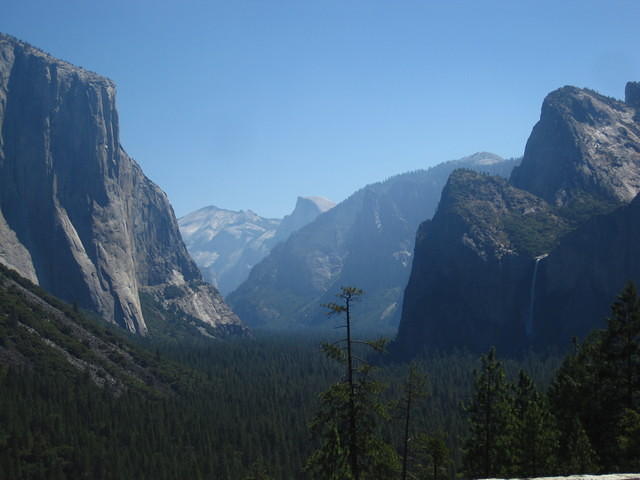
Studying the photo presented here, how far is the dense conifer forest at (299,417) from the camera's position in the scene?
4084cm

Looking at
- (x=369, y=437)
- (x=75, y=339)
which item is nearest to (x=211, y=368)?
(x=75, y=339)

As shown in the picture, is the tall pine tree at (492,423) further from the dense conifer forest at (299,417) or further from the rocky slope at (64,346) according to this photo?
the rocky slope at (64,346)

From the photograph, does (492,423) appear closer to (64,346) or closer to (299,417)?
(299,417)

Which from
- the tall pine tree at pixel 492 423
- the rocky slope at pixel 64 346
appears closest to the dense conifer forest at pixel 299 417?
the tall pine tree at pixel 492 423

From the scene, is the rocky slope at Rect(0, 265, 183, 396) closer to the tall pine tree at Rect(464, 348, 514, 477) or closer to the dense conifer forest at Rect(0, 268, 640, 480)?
the dense conifer forest at Rect(0, 268, 640, 480)

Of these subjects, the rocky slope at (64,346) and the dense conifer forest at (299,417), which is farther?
the rocky slope at (64,346)

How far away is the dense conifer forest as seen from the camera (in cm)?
4084

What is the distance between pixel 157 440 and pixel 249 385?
6530 cm

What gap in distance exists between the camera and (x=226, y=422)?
383 ft

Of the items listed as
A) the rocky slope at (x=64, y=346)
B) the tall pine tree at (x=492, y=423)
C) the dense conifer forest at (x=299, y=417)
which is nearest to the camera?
the dense conifer forest at (x=299, y=417)

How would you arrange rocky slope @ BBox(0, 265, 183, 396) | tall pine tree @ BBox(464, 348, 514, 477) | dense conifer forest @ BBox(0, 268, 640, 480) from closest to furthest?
dense conifer forest @ BBox(0, 268, 640, 480)
tall pine tree @ BBox(464, 348, 514, 477)
rocky slope @ BBox(0, 265, 183, 396)

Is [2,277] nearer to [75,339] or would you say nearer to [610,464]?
[75,339]

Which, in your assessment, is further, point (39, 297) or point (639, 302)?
point (39, 297)

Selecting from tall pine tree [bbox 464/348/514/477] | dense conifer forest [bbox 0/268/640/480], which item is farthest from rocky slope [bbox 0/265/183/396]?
tall pine tree [bbox 464/348/514/477]
